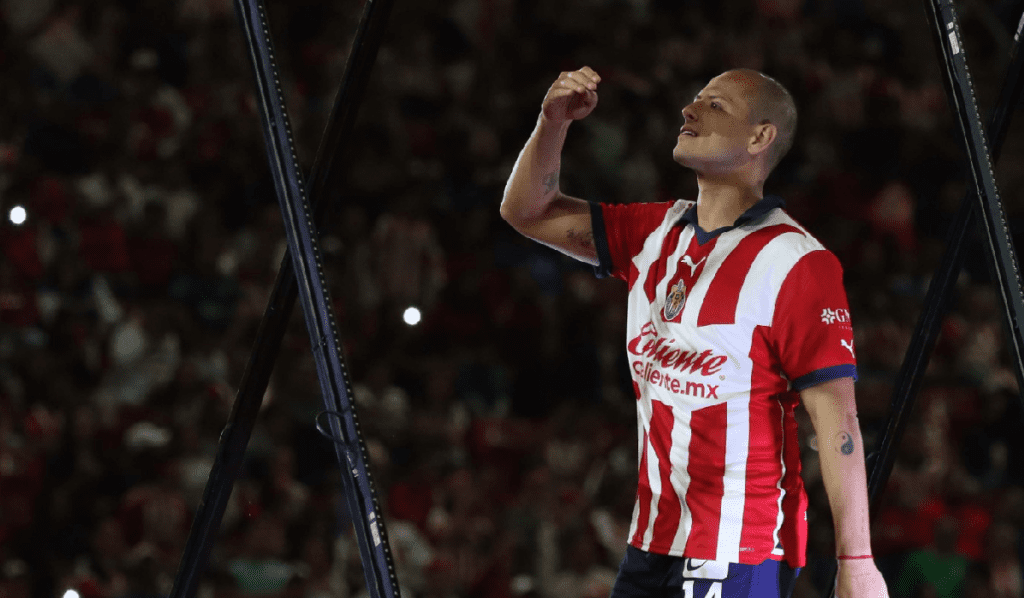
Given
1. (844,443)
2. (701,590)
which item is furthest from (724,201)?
(701,590)

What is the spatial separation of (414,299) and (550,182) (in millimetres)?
1675

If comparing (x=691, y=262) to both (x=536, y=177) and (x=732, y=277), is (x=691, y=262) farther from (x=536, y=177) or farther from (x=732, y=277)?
(x=536, y=177)

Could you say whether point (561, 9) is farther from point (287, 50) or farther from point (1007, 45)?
point (1007, 45)

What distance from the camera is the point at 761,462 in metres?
1.30

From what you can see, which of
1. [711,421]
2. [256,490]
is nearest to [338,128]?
[711,421]

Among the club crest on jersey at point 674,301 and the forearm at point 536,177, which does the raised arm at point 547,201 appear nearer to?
the forearm at point 536,177

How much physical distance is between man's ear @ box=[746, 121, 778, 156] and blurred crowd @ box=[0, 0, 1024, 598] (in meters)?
1.66

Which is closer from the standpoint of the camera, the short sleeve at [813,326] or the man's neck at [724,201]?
the short sleeve at [813,326]

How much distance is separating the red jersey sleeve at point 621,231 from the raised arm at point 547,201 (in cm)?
2

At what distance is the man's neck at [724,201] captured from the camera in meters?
1.42

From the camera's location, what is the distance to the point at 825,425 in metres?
1.24

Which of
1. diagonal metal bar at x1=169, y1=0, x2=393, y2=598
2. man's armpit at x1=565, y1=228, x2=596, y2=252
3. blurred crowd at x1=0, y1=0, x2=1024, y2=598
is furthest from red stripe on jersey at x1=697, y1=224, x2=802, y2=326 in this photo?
blurred crowd at x1=0, y1=0, x2=1024, y2=598

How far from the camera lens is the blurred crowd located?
9.37 feet

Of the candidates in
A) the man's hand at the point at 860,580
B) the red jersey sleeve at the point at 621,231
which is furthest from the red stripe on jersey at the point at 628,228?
the man's hand at the point at 860,580
